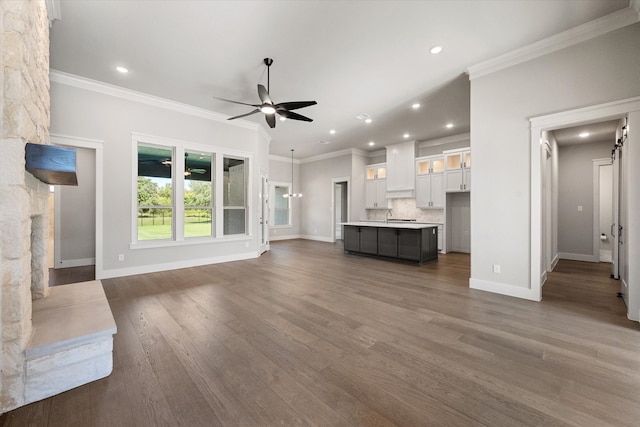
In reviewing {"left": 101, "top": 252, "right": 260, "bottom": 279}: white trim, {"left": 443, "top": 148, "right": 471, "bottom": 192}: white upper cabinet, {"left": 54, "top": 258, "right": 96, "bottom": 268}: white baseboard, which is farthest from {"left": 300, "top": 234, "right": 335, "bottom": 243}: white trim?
{"left": 54, "top": 258, "right": 96, "bottom": 268}: white baseboard

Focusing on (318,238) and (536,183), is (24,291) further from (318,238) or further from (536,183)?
(318,238)

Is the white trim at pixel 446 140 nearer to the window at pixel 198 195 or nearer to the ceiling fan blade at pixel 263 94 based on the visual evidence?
the ceiling fan blade at pixel 263 94

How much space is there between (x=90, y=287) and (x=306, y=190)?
8.47m

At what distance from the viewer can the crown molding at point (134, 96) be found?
4.15m

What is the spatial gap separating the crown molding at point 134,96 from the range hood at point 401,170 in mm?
4559

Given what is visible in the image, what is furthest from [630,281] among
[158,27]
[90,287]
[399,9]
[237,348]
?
[158,27]

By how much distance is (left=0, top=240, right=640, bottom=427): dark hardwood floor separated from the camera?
1.55m

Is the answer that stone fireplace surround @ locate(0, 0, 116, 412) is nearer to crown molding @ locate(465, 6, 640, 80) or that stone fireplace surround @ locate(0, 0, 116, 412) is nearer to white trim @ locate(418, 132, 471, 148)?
crown molding @ locate(465, 6, 640, 80)

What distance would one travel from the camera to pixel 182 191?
531cm

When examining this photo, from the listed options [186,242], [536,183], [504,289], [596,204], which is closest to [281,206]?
[186,242]

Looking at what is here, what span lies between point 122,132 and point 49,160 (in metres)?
3.54

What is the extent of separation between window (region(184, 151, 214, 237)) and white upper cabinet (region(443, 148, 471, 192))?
19.9ft

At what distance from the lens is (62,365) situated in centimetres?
174

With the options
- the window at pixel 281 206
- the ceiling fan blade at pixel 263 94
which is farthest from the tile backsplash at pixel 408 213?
the ceiling fan blade at pixel 263 94
